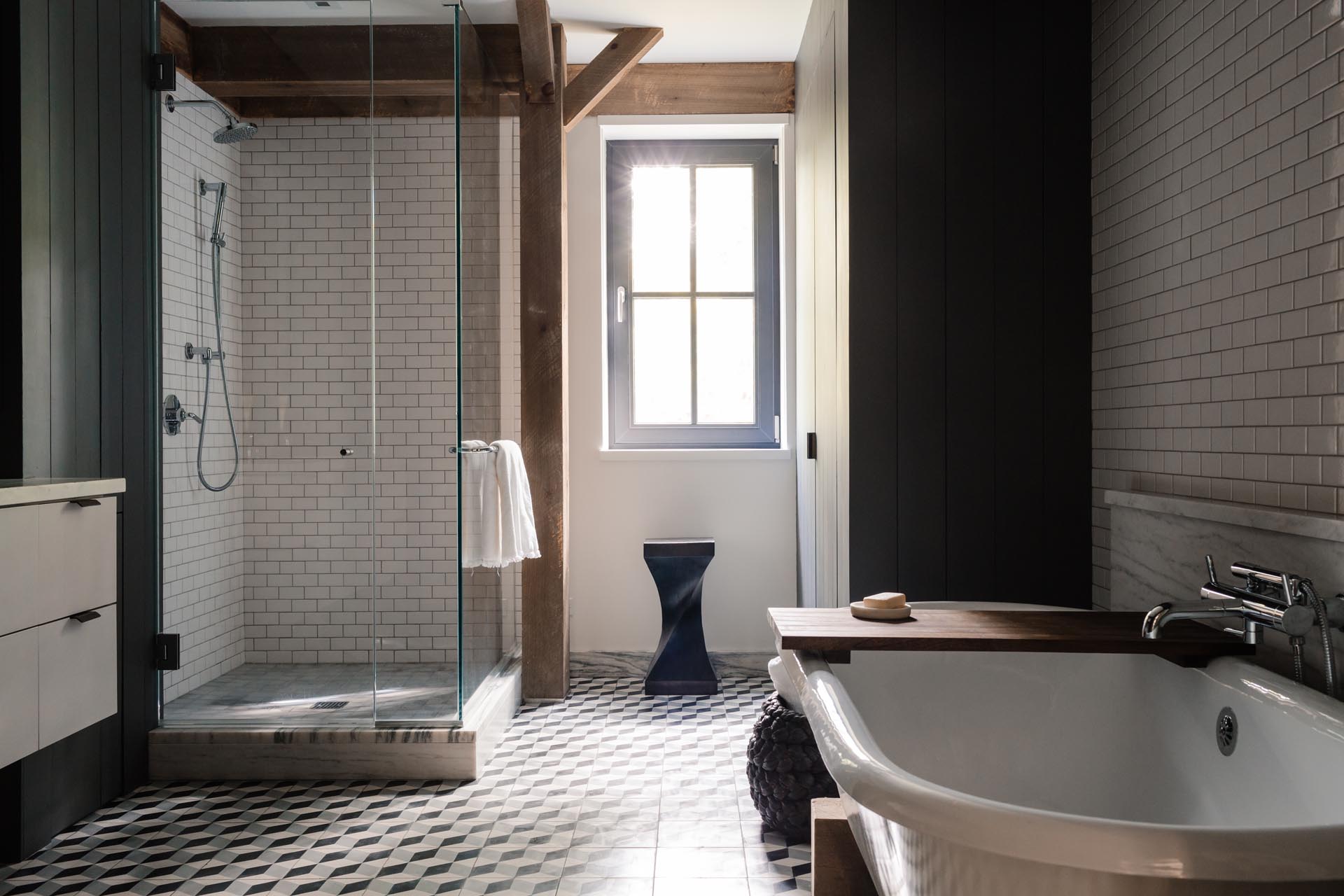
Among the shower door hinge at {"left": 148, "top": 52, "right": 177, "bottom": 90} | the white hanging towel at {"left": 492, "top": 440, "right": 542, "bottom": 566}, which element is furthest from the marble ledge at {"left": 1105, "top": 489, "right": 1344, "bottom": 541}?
the shower door hinge at {"left": 148, "top": 52, "right": 177, "bottom": 90}

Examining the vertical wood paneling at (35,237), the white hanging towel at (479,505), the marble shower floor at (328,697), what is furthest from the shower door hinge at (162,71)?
the marble shower floor at (328,697)

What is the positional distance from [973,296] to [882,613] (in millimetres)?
1144

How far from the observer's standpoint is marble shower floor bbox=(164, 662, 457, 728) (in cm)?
277

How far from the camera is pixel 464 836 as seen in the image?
234 centimetres

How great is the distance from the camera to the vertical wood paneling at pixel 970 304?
2.67 metres

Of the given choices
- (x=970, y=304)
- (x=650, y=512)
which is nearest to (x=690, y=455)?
(x=650, y=512)

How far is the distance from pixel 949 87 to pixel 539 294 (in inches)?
66.0

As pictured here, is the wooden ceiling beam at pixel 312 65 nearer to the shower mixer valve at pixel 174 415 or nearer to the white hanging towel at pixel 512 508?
the shower mixer valve at pixel 174 415

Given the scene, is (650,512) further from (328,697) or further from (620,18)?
(620,18)

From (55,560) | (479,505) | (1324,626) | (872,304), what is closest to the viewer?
(1324,626)

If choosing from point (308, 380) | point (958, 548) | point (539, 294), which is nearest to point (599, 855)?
point (958, 548)

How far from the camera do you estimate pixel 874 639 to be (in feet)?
6.08

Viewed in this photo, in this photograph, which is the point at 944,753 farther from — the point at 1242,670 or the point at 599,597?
the point at 599,597

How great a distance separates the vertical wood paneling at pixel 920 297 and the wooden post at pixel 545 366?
1.44 meters
